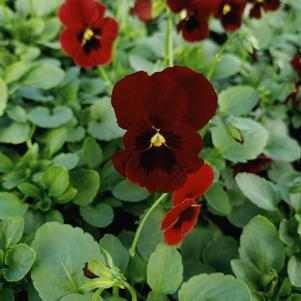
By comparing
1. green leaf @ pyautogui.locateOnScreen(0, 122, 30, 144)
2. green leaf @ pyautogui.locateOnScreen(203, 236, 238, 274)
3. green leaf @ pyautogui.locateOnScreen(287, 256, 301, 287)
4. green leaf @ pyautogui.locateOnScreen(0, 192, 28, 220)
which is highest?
green leaf @ pyautogui.locateOnScreen(0, 122, 30, 144)

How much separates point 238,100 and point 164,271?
2.30 ft

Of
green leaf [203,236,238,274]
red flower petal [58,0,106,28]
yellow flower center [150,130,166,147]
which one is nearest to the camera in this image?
yellow flower center [150,130,166,147]

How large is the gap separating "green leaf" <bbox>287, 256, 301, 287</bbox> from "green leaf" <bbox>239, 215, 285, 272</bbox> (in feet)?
0.09

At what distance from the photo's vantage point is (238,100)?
1585 mm

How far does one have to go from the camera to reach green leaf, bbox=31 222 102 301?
1094 millimetres

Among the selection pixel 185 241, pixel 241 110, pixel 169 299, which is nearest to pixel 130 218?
pixel 185 241

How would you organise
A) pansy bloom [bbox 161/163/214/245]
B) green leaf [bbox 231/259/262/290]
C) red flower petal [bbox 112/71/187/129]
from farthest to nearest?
green leaf [bbox 231/259/262/290]
pansy bloom [bbox 161/163/214/245]
red flower petal [bbox 112/71/187/129]

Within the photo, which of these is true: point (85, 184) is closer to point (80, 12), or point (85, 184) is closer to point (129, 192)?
point (129, 192)

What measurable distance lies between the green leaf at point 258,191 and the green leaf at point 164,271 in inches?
14.2

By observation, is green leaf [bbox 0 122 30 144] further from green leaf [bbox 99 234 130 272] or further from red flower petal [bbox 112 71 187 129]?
red flower petal [bbox 112 71 187 129]

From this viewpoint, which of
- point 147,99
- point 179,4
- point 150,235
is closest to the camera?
point 147,99

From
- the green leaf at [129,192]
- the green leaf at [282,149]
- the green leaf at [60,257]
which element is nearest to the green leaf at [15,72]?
the green leaf at [129,192]

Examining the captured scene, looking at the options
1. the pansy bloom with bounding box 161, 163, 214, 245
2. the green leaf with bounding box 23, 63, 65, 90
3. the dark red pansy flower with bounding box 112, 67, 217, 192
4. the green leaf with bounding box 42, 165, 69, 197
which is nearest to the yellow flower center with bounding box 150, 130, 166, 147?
the dark red pansy flower with bounding box 112, 67, 217, 192

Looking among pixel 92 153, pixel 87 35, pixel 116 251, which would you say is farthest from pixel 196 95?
pixel 87 35
